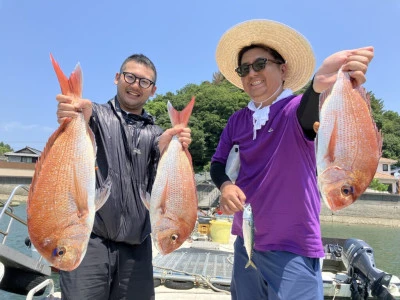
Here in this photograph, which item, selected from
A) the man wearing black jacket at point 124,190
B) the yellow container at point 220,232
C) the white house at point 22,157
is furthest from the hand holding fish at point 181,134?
the white house at point 22,157

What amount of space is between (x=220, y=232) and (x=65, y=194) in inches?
395

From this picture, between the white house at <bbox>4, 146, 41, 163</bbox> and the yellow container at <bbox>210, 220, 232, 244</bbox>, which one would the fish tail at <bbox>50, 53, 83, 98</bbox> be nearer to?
the yellow container at <bbox>210, 220, 232, 244</bbox>

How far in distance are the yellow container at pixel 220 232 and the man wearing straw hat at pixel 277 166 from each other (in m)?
9.15

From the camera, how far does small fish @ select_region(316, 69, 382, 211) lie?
2.15m

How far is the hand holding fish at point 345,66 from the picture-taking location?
222cm

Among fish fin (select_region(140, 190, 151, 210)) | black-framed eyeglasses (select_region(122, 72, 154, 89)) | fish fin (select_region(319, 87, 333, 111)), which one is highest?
black-framed eyeglasses (select_region(122, 72, 154, 89))

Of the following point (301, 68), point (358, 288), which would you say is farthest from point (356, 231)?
point (301, 68)

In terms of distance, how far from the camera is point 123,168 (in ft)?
10.8

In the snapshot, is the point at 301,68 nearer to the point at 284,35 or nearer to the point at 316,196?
the point at 284,35

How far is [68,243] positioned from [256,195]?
140 centimetres

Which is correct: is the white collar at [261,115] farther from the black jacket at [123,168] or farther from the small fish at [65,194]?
the small fish at [65,194]

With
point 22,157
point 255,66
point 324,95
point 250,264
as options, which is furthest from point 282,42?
point 22,157

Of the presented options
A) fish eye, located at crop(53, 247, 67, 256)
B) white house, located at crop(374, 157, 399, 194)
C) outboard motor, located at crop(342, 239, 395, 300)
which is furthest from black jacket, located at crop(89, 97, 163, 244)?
white house, located at crop(374, 157, 399, 194)

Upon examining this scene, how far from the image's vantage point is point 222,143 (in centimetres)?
322
